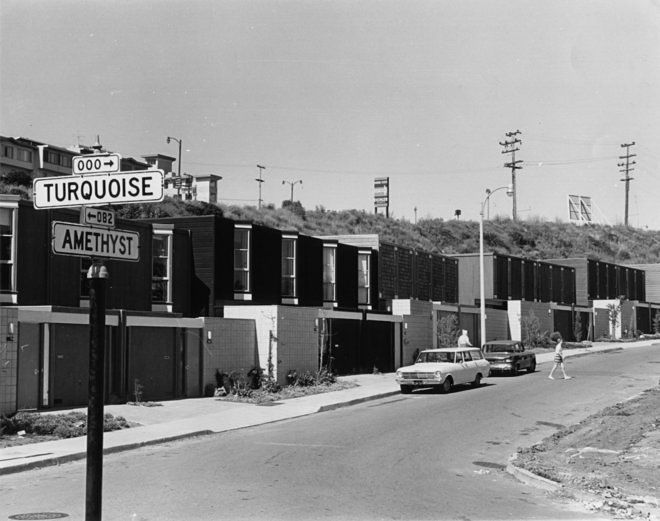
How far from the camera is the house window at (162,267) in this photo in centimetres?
2808

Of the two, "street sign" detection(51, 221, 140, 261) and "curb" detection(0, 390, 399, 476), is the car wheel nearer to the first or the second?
"curb" detection(0, 390, 399, 476)

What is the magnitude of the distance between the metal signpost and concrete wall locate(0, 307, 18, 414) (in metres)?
12.3

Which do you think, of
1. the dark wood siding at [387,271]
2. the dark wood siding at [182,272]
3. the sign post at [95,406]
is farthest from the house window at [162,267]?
the sign post at [95,406]

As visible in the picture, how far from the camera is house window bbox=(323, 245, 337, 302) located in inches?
1478

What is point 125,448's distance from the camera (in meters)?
15.9

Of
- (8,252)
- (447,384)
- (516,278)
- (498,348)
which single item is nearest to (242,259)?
(447,384)

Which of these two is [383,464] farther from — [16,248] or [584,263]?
[584,263]

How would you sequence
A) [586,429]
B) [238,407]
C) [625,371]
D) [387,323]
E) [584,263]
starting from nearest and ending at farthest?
[586,429]
[238,407]
[625,371]
[387,323]
[584,263]

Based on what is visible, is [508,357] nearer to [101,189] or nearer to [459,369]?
[459,369]

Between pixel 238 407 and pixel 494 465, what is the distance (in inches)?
425

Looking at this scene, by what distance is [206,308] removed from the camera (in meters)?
29.8

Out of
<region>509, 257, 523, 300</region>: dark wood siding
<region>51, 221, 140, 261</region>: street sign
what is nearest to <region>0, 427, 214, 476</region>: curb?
<region>51, 221, 140, 261</region>: street sign

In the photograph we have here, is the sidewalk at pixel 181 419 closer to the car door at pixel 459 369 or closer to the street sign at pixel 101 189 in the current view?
the car door at pixel 459 369

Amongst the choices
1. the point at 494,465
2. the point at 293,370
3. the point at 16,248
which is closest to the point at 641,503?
the point at 494,465
